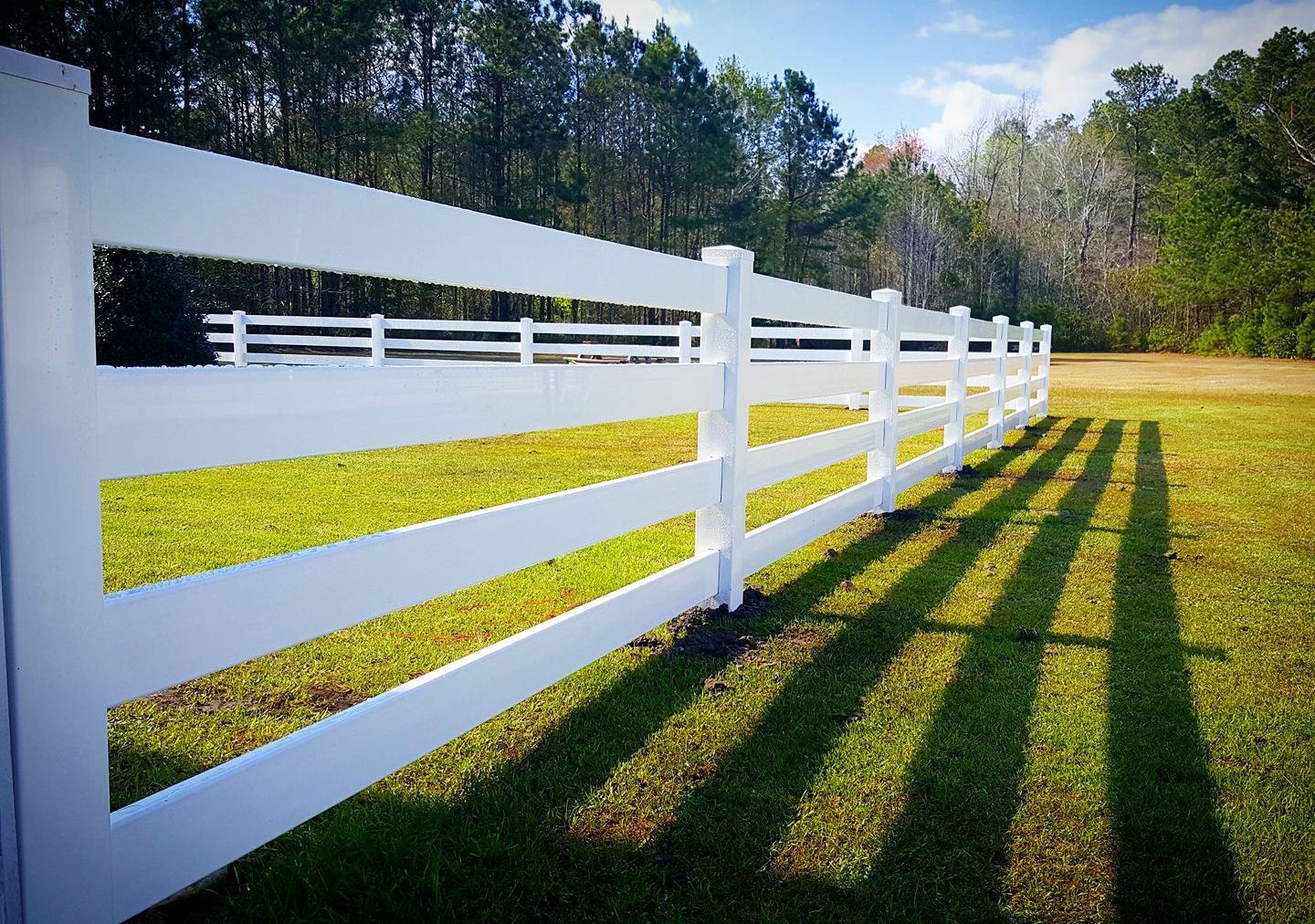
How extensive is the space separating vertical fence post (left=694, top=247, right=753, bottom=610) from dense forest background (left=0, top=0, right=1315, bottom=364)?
19.0 metres

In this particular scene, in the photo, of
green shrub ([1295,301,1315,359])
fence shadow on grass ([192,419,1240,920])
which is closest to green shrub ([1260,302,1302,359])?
green shrub ([1295,301,1315,359])

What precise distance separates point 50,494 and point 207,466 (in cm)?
30

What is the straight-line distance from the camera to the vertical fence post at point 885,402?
586cm

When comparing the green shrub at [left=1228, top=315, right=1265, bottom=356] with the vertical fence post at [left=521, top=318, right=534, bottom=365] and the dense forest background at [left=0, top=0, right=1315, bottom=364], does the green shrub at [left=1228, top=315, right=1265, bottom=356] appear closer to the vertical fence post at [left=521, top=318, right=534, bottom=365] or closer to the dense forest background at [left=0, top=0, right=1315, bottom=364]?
→ the dense forest background at [left=0, top=0, right=1315, bottom=364]

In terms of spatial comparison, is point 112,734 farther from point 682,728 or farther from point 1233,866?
point 1233,866

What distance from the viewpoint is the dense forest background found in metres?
26.5

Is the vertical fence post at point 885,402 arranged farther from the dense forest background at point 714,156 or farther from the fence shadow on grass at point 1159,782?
the dense forest background at point 714,156

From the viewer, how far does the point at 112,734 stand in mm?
2525

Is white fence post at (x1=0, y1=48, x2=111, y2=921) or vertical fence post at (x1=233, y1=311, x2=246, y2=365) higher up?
vertical fence post at (x1=233, y1=311, x2=246, y2=365)

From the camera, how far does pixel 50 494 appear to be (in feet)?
4.40

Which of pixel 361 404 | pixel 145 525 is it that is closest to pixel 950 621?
pixel 361 404

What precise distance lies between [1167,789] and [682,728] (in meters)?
1.42

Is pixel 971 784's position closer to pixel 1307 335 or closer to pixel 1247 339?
pixel 1307 335

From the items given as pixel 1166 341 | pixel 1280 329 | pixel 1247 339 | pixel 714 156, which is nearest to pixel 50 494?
pixel 714 156
